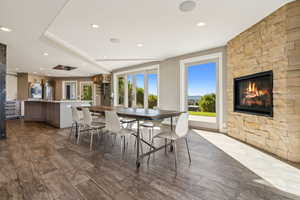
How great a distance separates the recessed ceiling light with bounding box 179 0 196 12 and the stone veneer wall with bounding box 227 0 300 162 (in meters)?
1.65

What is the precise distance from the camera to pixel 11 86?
729 cm

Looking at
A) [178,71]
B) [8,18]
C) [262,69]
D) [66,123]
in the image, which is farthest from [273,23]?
[66,123]

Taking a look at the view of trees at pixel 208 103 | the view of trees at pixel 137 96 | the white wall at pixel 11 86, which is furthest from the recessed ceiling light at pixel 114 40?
the white wall at pixel 11 86

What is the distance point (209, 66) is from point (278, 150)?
2.98 m

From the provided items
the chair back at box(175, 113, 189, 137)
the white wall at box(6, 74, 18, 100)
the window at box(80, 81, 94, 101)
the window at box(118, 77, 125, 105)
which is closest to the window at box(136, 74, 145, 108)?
the window at box(118, 77, 125, 105)

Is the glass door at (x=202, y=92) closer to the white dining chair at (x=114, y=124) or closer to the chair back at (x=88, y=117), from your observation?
the white dining chair at (x=114, y=124)

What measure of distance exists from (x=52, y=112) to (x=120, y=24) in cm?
441

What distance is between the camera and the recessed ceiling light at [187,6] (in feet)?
7.32

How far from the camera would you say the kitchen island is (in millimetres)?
4799

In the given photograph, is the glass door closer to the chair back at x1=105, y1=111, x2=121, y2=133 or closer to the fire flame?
the fire flame

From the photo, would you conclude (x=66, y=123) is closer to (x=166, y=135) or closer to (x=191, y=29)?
(x=166, y=135)

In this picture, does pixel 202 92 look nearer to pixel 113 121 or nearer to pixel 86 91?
pixel 113 121

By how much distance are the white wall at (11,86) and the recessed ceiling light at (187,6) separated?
30.1ft

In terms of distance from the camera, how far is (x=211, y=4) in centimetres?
229
